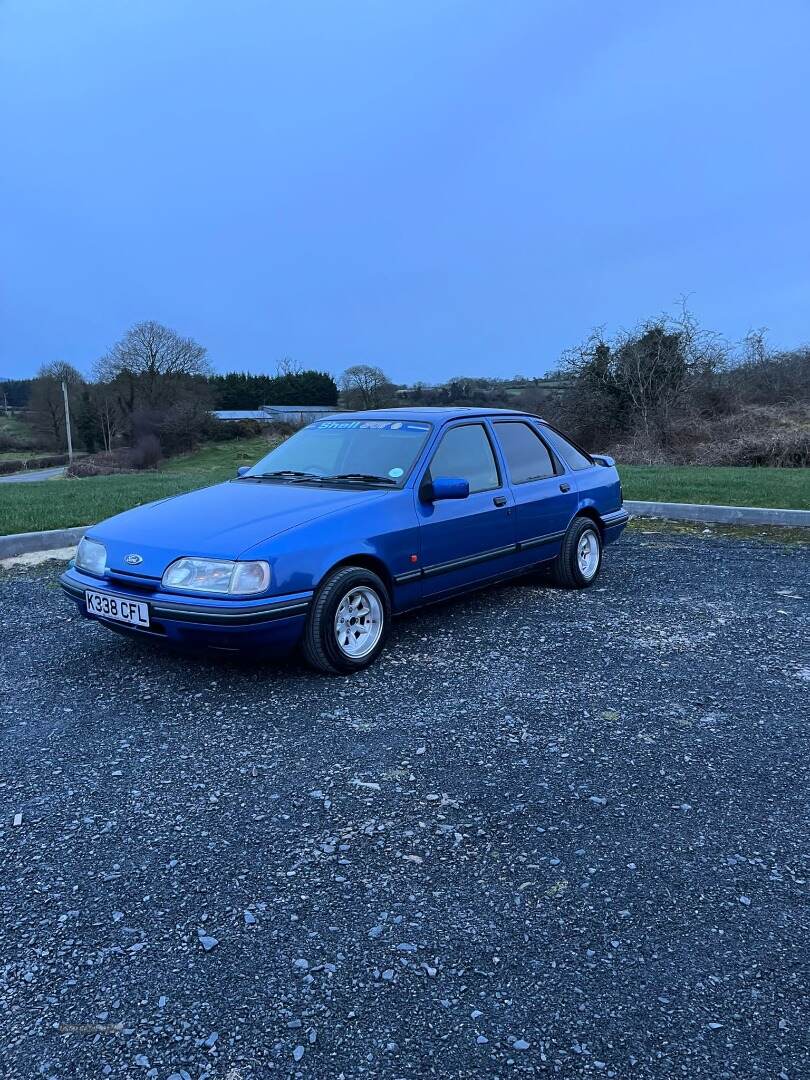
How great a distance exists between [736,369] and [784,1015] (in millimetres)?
22608

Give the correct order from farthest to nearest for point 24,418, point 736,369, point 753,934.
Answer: point 24,418 < point 736,369 < point 753,934

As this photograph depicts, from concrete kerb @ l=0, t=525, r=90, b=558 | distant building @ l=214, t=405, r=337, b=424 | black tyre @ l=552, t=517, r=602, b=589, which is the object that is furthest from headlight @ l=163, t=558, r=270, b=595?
distant building @ l=214, t=405, r=337, b=424

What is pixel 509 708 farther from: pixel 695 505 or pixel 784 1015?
pixel 695 505

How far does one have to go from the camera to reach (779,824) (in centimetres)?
274

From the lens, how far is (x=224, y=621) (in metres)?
3.71

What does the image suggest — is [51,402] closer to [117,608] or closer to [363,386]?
[363,386]

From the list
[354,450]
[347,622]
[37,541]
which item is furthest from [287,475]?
[37,541]

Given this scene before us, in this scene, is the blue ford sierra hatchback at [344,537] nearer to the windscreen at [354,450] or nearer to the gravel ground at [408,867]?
the windscreen at [354,450]

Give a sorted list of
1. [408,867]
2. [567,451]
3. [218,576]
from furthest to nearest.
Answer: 1. [567,451]
2. [218,576]
3. [408,867]

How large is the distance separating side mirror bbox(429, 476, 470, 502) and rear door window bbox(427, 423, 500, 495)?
0.18 m

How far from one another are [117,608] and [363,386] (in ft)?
101

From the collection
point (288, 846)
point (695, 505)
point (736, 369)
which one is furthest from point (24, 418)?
point (288, 846)

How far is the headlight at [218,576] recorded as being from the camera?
378 centimetres

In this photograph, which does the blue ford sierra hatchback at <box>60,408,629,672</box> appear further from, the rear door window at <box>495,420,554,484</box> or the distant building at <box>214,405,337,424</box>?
the distant building at <box>214,405,337,424</box>
